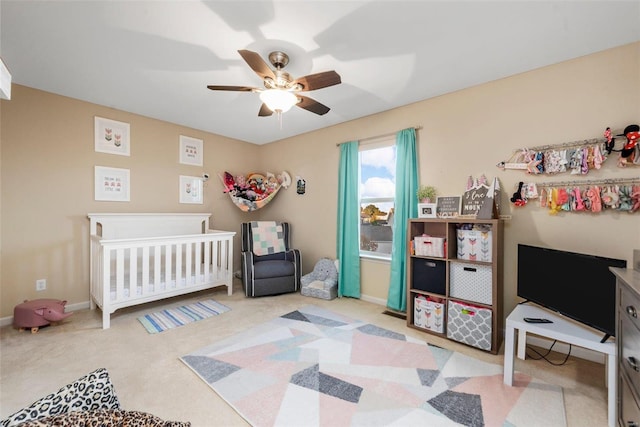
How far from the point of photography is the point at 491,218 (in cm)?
233

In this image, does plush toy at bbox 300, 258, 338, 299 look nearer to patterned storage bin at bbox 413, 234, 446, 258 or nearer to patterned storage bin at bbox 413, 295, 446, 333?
patterned storage bin at bbox 413, 295, 446, 333

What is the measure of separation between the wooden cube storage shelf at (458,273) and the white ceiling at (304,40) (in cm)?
133

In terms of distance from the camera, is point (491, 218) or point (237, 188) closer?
point (491, 218)

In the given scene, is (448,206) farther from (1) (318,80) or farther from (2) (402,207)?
(1) (318,80)

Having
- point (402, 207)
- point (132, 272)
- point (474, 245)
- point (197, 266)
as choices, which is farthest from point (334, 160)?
point (132, 272)

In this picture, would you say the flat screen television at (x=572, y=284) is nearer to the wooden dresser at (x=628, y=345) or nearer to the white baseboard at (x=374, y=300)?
the wooden dresser at (x=628, y=345)

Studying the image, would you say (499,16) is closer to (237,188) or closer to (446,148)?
(446,148)

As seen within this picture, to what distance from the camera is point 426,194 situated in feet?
9.24

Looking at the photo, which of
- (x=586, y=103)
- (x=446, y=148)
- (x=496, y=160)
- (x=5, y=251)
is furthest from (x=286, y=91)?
(x=5, y=251)

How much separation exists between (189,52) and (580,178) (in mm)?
3227

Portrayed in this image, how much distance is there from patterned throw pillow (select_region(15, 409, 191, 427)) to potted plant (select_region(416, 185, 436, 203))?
2.61 meters

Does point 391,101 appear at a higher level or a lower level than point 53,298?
higher

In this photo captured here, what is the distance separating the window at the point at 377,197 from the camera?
11.2 feet

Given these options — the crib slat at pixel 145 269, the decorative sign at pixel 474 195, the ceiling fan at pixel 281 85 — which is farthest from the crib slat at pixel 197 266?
the decorative sign at pixel 474 195
